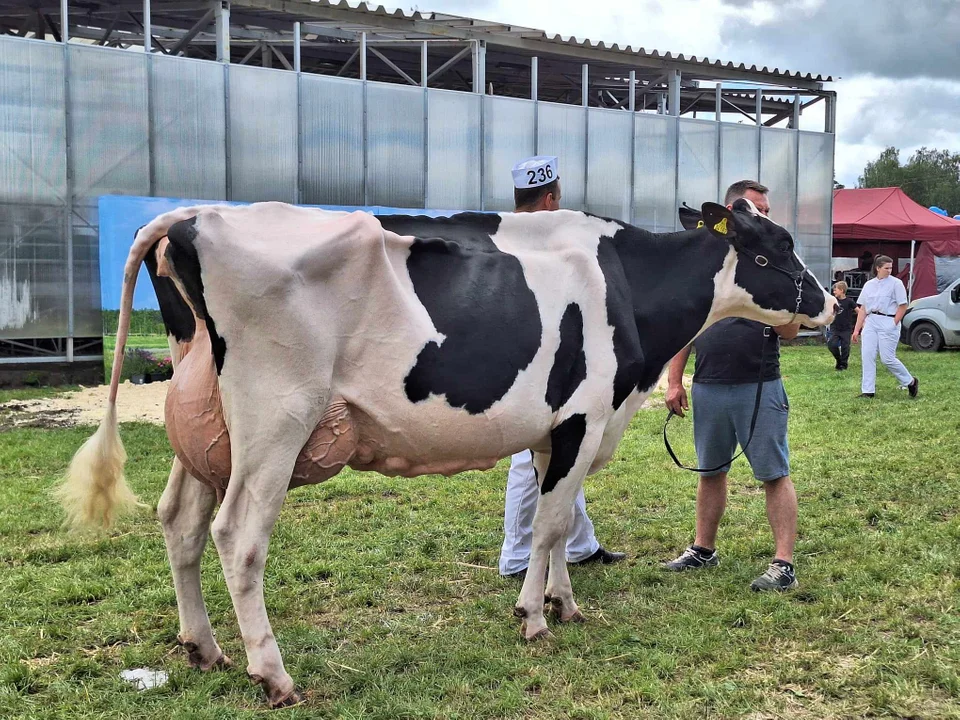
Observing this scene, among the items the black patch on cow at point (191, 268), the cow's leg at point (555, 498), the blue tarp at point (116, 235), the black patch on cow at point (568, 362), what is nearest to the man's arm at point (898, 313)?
the blue tarp at point (116, 235)

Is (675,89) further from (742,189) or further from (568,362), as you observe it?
→ (568,362)

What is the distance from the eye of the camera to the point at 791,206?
768 inches

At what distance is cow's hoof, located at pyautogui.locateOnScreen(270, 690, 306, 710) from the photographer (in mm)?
3465

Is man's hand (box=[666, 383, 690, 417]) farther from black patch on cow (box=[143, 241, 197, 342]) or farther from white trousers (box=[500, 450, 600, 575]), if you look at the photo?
black patch on cow (box=[143, 241, 197, 342])

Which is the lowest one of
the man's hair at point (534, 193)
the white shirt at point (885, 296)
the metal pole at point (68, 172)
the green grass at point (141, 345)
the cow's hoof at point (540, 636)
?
the cow's hoof at point (540, 636)

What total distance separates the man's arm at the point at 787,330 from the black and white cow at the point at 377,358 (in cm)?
62

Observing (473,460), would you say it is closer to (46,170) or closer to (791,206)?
(46,170)

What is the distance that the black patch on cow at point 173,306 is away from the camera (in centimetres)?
367

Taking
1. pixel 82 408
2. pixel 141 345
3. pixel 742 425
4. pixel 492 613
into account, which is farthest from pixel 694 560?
pixel 141 345

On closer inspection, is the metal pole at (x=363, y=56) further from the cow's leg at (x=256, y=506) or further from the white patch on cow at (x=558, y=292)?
the cow's leg at (x=256, y=506)

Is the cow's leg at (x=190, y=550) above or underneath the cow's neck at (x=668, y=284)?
underneath

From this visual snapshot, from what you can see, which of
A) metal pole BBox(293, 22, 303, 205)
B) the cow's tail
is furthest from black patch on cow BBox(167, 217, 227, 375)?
metal pole BBox(293, 22, 303, 205)

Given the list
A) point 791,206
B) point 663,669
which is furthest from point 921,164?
point 663,669

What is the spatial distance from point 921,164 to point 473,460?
72.8 metres
